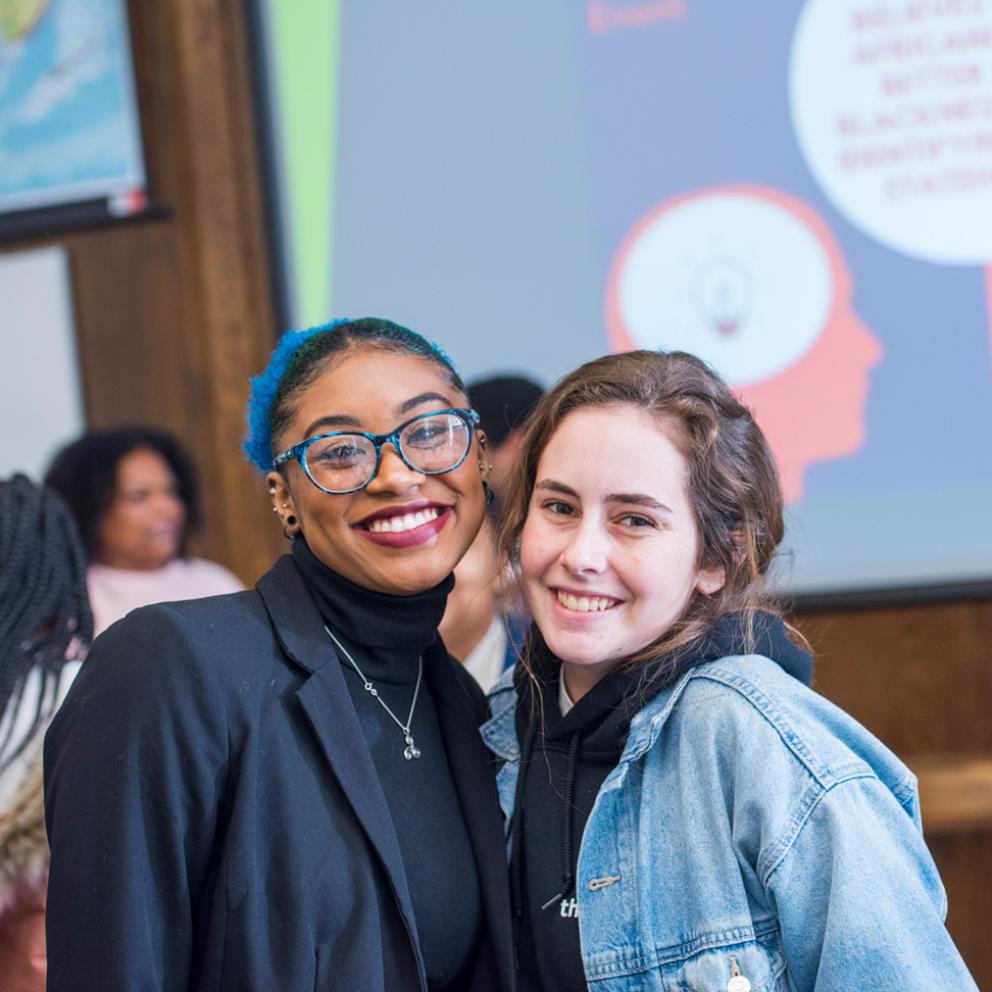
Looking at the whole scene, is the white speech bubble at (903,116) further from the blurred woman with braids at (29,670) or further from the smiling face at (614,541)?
the blurred woman with braids at (29,670)

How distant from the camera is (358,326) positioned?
1.42 meters

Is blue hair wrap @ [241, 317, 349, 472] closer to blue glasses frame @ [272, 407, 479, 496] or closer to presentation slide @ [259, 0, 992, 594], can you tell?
blue glasses frame @ [272, 407, 479, 496]

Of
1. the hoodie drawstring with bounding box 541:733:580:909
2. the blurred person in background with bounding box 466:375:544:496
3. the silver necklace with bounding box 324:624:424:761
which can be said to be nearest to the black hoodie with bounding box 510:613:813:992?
the hoodie drawstring with bounding box 541:733:580:909

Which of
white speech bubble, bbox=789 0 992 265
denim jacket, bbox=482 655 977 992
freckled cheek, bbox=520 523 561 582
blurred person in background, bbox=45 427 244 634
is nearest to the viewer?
denim jacket, bbox=482 655 977 992

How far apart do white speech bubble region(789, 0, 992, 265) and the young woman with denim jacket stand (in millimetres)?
1750

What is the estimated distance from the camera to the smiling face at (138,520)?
326 cm

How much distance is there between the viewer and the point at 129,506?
129 inches

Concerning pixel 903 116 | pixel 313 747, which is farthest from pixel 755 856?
pixel 903 116

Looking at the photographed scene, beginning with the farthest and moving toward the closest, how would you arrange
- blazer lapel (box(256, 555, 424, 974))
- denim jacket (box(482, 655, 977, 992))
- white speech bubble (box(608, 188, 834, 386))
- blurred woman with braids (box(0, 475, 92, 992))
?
white speech bubble (box(608, 188, 834, 386)) < blurred woman with braids (box(0, 475, 92, 992)) < blazer lapel (box(256, 555, 424, 974)) < denim jacket (box(482, 655, 977, 992))

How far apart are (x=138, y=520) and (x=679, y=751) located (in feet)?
7.71

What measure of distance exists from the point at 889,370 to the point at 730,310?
1.41 feet

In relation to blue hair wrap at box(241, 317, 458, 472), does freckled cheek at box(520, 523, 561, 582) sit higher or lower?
lower

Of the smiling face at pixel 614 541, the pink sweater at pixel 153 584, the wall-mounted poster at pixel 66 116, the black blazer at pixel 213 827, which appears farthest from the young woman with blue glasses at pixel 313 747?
the wall-mounted poster at pixel 66 116

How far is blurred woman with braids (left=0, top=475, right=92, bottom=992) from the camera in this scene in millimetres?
1431
